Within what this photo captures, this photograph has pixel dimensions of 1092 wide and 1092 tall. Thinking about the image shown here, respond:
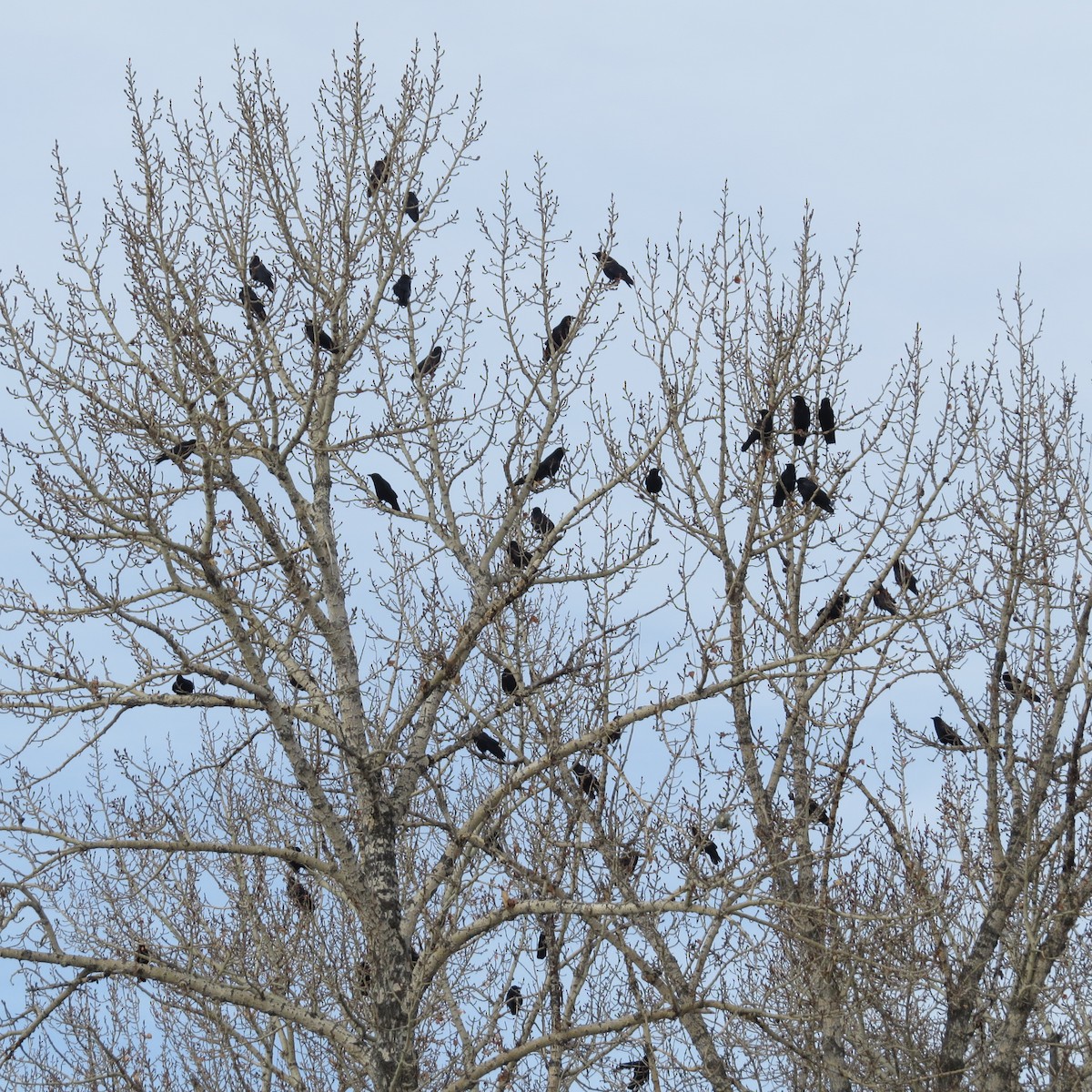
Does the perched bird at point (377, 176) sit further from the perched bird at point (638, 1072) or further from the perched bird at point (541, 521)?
the perched bird at point (638, 1072)

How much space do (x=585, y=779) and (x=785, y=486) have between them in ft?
10.5

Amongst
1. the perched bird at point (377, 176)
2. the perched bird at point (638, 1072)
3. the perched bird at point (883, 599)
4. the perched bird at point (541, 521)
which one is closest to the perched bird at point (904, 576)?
the perched bird at point (883, 599)

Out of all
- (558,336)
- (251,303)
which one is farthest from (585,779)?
(251,303)

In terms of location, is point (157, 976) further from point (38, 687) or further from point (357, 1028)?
point (38, 687)

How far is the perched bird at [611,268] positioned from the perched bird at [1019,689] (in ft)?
20.0

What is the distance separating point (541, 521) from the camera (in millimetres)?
12031

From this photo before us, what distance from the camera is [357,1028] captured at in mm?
10320

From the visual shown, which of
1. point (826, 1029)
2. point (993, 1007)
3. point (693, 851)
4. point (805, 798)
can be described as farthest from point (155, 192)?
point (993, 1007)

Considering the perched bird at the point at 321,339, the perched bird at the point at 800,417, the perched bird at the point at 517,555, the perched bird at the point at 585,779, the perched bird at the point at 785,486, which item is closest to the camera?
the perched bird at the point at 321,339

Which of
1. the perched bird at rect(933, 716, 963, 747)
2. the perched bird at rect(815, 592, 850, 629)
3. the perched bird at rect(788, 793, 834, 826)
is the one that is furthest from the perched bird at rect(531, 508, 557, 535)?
the perched bird at rect(933, 716, 963, 747)

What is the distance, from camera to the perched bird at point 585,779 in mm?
11672

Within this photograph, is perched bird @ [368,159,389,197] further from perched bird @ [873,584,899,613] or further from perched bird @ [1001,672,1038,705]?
perched bird @ [1001,672,1038,705]

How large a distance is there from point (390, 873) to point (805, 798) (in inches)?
169

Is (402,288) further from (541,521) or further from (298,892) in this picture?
(298,892)
